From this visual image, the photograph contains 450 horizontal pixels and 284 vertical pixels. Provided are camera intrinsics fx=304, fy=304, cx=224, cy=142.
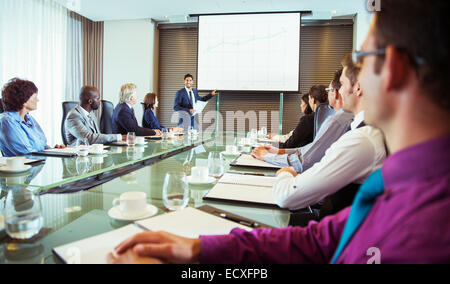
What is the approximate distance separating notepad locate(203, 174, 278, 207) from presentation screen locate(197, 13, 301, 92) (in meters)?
5.39

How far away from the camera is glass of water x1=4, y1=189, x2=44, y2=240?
81 centimetres

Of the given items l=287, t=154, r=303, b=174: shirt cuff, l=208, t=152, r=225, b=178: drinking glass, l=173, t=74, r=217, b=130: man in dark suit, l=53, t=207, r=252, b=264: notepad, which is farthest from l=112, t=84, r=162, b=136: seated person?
l=53, t=207, r=252, b=264: notepad

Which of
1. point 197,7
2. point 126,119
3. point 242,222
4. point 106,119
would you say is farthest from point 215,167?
point 197,7

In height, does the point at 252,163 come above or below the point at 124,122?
below

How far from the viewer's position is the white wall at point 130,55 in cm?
707

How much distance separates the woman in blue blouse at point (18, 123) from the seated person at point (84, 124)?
13.0 inches

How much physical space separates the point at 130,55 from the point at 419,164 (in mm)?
7468

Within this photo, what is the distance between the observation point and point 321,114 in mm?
2869

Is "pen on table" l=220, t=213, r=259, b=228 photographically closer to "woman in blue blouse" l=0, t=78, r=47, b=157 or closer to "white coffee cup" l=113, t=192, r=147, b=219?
"white coffee cup" l=113, t=192, r=147, b=219

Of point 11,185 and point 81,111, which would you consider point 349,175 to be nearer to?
point 11,185

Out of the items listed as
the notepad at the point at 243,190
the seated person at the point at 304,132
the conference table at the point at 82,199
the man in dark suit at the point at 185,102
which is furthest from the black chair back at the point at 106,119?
the notepad at the point at 243,190

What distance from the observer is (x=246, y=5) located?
5957mm

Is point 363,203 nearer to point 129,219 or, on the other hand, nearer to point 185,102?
point 129,219
